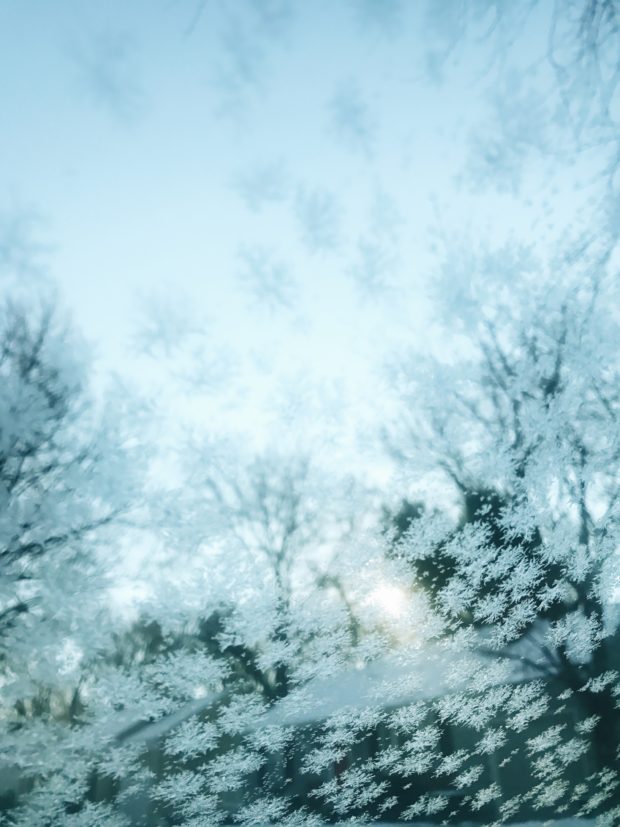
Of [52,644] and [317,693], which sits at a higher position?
[52,644]

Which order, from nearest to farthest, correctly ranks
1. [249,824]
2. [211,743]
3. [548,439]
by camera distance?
[211,743], [249,824], [548,439]

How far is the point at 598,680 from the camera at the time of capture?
9.31ft

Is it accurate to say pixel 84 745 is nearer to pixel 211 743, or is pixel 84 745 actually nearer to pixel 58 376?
pixel 211 743

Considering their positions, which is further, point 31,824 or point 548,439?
point 548,439

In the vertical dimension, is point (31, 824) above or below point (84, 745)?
below

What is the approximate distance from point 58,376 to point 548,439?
318 centimetres

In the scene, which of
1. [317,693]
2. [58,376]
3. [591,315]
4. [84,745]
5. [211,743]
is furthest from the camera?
[591,315]

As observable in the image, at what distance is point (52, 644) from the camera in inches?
56.6

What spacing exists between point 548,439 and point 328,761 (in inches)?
93.8

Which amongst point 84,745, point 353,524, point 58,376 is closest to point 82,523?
point 84,745

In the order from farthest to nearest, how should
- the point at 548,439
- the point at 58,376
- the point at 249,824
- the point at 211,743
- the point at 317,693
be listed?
the point at 548,439
the point at 58,376
the point at 249,824
the point at 317,693
the point at 211,743

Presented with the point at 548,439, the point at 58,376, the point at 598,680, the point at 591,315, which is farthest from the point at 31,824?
the point at 591,315

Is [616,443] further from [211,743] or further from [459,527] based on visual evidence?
[211,743]

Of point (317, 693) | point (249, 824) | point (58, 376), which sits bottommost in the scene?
point (249, 824)
